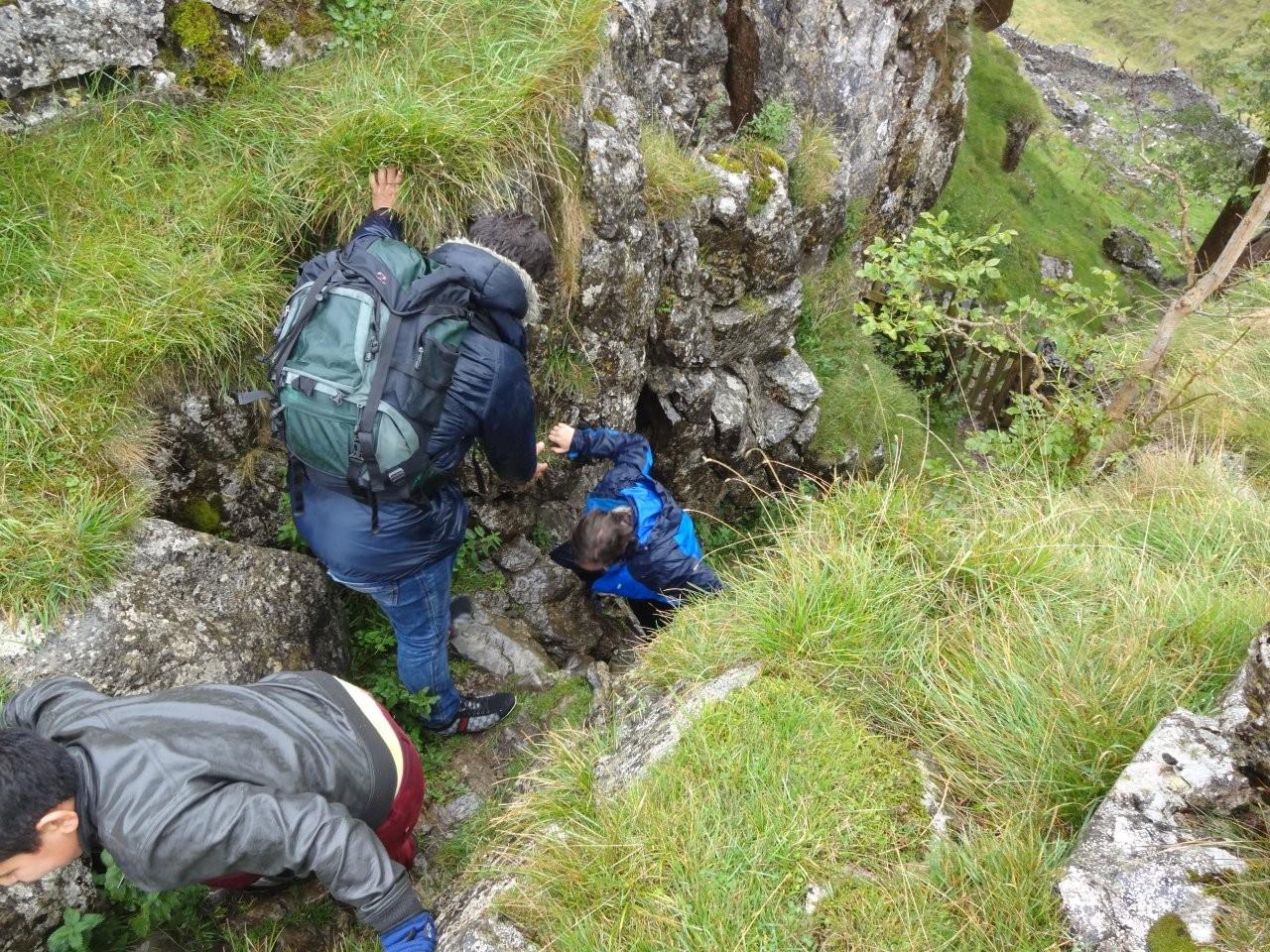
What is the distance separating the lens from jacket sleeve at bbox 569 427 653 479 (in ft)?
17.0

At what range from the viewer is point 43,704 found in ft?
8.68

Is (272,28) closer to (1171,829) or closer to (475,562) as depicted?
(475,562)

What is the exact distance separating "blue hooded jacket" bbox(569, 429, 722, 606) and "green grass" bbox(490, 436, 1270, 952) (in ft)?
2.39

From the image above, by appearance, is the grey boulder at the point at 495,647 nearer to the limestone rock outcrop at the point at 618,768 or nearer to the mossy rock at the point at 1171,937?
the limestone rock outcrop at the point at 618,768

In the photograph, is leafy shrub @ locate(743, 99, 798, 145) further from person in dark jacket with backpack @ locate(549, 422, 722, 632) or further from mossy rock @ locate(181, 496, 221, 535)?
mossy rock @ locate(181, 496, 221, 535)

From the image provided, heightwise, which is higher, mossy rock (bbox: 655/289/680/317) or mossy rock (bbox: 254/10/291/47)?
mossy rock (bbox: 254/10/291/47)

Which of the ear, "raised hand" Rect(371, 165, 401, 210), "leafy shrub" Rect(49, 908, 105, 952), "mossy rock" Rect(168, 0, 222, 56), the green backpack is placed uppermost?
"mossy rock" Rect(168, 0, 222, 56)

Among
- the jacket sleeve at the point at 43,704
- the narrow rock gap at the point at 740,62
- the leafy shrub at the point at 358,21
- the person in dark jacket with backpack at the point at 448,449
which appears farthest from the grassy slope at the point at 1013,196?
the jacket sleeve at the point at 43,704

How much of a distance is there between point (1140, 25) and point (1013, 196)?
4293 cm

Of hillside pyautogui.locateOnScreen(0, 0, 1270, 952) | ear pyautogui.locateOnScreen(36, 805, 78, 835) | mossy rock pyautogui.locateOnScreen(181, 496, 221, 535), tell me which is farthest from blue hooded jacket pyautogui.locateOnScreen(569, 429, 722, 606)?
ear pyautogui.locateOnScreen(36, 805, 78, 835)

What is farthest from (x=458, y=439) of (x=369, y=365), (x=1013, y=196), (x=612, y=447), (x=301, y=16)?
(x=1013, y=196)

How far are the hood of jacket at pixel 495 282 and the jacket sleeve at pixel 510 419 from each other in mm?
150

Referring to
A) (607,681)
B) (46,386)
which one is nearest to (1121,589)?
(607,681)

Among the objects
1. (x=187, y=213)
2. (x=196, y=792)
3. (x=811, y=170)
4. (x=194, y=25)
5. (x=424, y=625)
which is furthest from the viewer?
(x=811, y=170)
